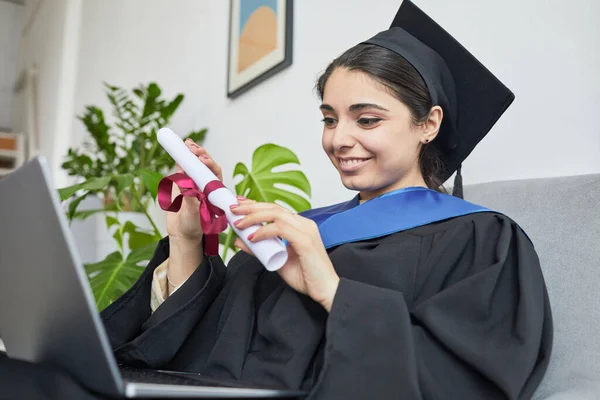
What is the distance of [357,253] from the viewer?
3.80 feet

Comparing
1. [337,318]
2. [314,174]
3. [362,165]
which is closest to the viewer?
[337,318]

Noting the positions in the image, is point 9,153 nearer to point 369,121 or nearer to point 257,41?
point 257,41

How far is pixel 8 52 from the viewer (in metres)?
8.68

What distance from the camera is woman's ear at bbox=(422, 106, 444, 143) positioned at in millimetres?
1329

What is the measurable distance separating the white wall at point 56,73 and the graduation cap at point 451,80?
4503mm

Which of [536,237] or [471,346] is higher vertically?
[536,237]

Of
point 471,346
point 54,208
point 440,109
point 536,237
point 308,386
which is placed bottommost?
point 308,386

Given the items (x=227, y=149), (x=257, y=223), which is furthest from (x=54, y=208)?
(x=227, y=149)

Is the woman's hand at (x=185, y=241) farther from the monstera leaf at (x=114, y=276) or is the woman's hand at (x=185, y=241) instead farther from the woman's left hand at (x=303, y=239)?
the monstera leaf at (x=114, y=276)

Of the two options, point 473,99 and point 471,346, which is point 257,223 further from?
point 473,99

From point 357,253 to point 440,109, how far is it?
0.39m

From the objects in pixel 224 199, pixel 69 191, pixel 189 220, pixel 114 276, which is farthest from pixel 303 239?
pixel 114 276

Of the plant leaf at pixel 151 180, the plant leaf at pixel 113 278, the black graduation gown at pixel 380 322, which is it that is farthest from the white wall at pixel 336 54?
the plant leaf at pixel 113 278

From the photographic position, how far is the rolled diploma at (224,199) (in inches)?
39.7
